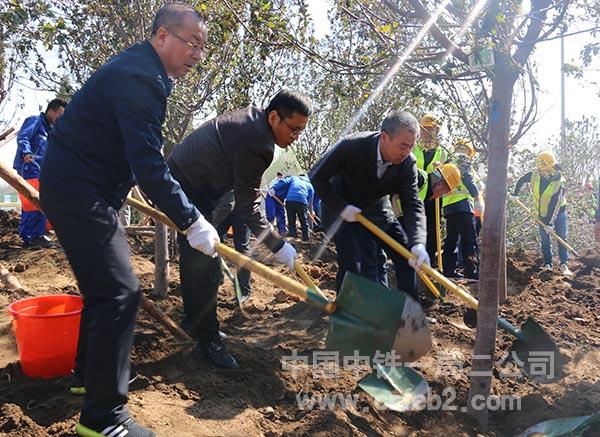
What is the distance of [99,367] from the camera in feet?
6.76

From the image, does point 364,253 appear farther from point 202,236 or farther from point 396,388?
point 202,236

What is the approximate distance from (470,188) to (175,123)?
3.48m

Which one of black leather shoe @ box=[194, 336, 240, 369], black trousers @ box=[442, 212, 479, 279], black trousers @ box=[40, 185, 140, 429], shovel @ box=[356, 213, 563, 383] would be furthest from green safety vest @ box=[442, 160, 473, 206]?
black trousers @ box=[40, 185, 140, 429]

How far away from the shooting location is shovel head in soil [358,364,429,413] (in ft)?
9.59

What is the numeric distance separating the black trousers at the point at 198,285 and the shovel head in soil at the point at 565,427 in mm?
1937

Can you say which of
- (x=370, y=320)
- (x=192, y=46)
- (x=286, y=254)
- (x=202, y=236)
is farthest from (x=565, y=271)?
(x=192, y=46)

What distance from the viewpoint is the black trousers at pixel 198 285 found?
3254mm

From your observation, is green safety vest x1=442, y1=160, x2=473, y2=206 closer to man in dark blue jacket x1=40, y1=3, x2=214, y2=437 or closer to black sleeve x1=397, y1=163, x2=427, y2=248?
black sleeve x1=397, y1=163, x2=427, y2=248

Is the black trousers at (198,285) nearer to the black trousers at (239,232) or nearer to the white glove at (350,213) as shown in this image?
the white glove at (350,213)

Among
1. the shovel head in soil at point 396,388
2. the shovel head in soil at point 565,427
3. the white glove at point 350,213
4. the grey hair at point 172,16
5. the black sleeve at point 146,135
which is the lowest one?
the shovel head in soil at point 565,427

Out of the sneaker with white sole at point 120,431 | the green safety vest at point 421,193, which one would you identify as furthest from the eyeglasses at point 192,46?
the green safety vest at point 421,193

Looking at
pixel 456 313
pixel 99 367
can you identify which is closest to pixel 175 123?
pixel 456 313

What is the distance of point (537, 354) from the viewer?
11.3 feet

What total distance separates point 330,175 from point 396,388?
1576 millimetres
